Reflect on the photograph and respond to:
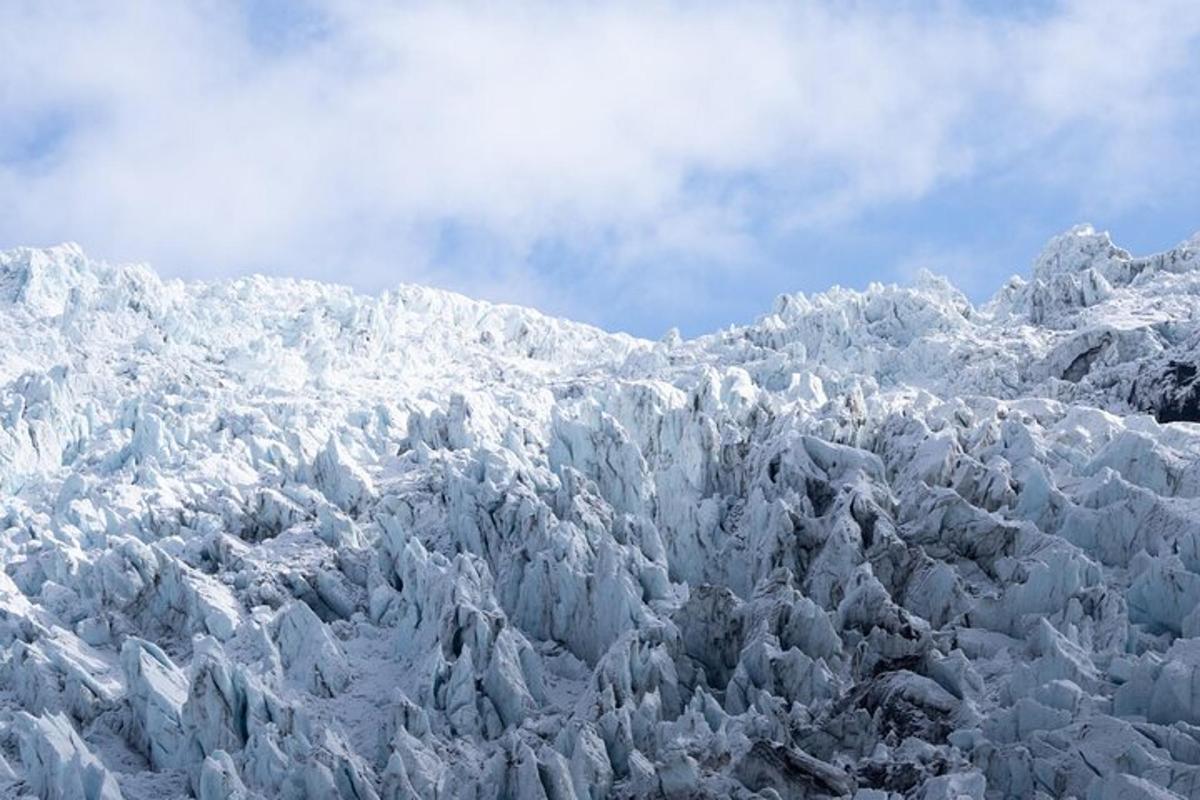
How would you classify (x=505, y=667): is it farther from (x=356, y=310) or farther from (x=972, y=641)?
(x=356, y=310)

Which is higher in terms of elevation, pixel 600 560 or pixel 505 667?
pixel 600 560

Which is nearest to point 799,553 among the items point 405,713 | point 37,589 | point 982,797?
point 405,713

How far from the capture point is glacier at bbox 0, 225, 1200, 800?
32656mm

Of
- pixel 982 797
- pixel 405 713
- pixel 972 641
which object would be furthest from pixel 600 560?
pixel 982 797

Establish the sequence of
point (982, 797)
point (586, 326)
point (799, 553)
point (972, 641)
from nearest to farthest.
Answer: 1. point (982, 797)
2. point (972, 641)
3. point (799, 553)
4. point (586, 326)

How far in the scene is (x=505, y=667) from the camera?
41.8 meters

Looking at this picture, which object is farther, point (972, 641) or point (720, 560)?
point (720, 560)

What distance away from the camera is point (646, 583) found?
4878 centimetres

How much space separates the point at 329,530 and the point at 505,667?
2063 cm

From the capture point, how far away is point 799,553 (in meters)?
46.4

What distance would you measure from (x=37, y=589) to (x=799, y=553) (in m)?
38.8

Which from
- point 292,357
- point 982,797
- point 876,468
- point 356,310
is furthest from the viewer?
point 356,310

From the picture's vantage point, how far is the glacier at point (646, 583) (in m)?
32.7

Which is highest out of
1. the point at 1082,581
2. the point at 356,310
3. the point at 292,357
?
the point at 356,310
